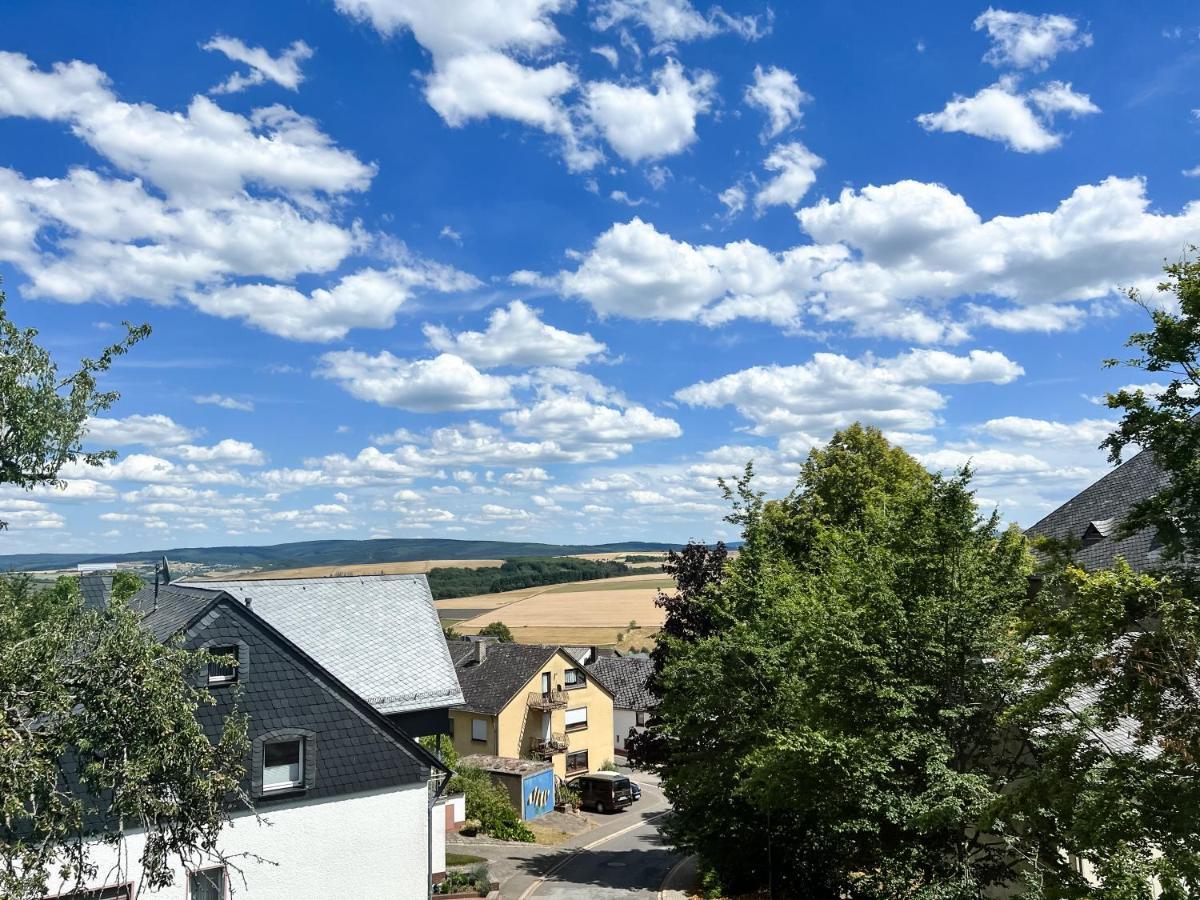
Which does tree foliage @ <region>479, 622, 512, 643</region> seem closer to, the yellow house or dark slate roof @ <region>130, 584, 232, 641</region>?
the yellow house

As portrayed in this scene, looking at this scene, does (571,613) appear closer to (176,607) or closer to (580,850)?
(580,850)

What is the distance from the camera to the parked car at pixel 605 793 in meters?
47.6

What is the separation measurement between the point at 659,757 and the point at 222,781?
24.5 m

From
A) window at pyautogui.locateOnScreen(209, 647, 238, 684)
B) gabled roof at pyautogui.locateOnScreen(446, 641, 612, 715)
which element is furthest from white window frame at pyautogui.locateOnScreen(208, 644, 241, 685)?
gabled roof at pyautogui.locateOnScreen(446, 641, 612, 715)

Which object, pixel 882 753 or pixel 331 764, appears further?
pixel 331 764

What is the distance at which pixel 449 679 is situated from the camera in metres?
25.7

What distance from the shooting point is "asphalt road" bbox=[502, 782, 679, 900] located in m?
28.7

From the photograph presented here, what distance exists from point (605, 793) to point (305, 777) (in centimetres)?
3089

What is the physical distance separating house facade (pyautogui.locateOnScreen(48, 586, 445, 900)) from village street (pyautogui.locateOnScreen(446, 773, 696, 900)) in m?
8.90

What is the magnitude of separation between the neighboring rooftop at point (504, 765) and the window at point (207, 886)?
26.1 metres

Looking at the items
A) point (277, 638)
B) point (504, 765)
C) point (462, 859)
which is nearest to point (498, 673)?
point (504, 765)

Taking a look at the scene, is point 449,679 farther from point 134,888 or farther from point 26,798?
point 26,798

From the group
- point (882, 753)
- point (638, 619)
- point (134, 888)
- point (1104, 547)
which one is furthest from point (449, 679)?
point (638, 619)

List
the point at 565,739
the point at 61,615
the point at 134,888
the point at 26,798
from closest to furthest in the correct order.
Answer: the point at 26,798 → the point at 61,615 → the point at 134,888 → the point at 565,739
